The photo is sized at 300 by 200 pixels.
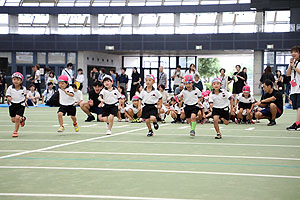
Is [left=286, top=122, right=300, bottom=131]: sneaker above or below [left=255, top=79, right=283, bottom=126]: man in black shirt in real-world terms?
below

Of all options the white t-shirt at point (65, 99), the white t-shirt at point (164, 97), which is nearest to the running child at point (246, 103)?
the white t-shirt at point (164, 97)

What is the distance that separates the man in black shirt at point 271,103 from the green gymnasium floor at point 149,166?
2.47 meters

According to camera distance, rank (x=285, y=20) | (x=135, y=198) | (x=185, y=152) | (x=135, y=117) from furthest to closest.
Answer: (x=285, y=20), (x=135, y=117), (x=185, y=152), (x=135, y=198)

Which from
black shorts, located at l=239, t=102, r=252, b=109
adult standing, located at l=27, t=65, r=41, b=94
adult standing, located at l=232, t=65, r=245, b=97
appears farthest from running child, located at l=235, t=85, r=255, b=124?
adult standing, located at l=27, t=65, r=41, b=94

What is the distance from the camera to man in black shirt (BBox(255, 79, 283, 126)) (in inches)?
595

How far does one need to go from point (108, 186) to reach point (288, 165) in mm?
3114

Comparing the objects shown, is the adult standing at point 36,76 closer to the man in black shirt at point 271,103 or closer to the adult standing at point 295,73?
the man in black shirt at point 271,103

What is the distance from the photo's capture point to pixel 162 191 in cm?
580

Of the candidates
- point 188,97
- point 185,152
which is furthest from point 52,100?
point 185,152

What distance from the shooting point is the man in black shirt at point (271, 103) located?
15.1 metres

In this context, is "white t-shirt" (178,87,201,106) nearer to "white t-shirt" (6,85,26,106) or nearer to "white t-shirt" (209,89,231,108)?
"white t-shirt" (209,89,231,108)

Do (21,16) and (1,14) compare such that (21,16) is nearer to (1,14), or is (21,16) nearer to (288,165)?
(1,14)

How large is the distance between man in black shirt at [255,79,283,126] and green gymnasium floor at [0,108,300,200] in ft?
8.11

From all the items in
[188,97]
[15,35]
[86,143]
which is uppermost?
[15,35]
